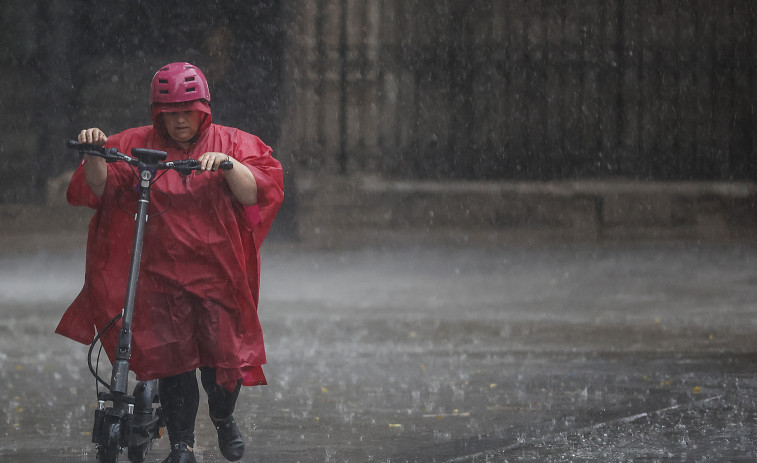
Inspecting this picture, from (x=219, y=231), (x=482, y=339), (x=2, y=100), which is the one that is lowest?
(x=482, y=339)

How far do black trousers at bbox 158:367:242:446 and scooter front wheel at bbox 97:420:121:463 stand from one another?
16.0 inches

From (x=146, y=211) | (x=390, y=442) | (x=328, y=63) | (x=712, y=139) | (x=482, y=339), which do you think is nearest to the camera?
(x=146, y=211)

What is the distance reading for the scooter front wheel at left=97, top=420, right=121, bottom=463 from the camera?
4668 mm

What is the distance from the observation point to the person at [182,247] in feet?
16.0

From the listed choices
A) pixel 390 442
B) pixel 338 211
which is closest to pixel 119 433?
pixel 390 442

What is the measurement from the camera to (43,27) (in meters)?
15.3

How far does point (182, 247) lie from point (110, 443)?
28.7 inches

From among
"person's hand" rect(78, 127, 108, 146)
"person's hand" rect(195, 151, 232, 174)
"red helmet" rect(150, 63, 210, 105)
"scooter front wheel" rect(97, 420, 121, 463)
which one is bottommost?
"scooter front wheel" rect(97, 420, 121, 463)

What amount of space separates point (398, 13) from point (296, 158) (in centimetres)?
191

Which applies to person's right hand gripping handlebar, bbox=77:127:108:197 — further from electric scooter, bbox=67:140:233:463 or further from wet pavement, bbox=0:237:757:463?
wet pavement, bbox=0:237:757:463

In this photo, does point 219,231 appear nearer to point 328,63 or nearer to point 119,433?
point 119,433

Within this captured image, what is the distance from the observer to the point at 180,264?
4914mm

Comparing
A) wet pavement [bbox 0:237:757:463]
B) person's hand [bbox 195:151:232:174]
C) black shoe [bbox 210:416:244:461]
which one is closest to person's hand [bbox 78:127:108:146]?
person's hand [bbox 195:151:232:174]

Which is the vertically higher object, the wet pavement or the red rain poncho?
the red rain poncho
